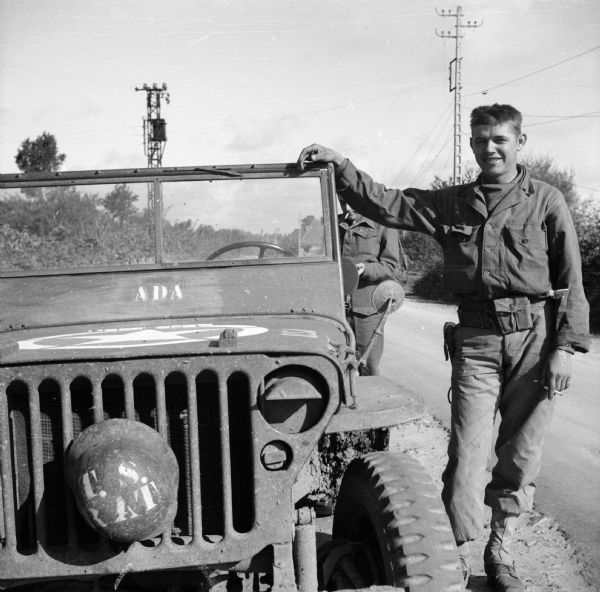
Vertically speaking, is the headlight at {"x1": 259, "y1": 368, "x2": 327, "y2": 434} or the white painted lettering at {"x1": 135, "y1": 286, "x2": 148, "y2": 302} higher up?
the white painted lettering at {"x1": 135, "y1": 286, "x2": 148, "y2": 302}

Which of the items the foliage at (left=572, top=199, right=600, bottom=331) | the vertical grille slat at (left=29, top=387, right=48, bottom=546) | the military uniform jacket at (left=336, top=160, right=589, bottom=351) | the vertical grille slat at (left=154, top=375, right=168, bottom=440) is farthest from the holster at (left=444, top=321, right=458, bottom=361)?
the foliage at (left=572, top=199, right=600, bottom=331)

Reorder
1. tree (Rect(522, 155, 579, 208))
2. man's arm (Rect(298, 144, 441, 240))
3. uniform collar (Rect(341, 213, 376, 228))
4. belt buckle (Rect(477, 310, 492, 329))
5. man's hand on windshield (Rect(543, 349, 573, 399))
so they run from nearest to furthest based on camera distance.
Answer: man's hand on windshield (Rect(543, 349, 573, 399)) < belt buckle (Rect(477, 310, 492, 329)) < man's arm (Rect(298, 144, 441, 240)) < uniform collar (Rect(341, 213, 376, 228)) < tree (Rect(522, 155, 579, 208))

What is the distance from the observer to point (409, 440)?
5793mm

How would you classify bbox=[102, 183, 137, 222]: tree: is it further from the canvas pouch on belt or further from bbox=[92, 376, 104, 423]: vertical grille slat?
the canvas pouch on belt

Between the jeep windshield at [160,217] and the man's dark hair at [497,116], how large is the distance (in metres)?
0.76

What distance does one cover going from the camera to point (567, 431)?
592 centimetres

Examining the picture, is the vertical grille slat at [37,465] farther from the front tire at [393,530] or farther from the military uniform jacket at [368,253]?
the military uniform jacket at [368,253]

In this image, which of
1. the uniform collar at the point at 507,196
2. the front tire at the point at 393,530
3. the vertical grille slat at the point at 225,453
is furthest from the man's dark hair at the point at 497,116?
the vertical grille slat at the point at 225,453

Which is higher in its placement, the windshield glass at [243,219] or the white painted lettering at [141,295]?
the windshield glass at [243,219]

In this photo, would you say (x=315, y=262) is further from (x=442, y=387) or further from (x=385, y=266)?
(x=442, y=387)

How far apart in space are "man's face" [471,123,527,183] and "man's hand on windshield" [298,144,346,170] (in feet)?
2.10

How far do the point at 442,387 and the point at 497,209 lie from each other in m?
4.60

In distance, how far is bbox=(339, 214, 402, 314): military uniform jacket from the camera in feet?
17.4

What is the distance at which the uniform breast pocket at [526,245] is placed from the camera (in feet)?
10.5
